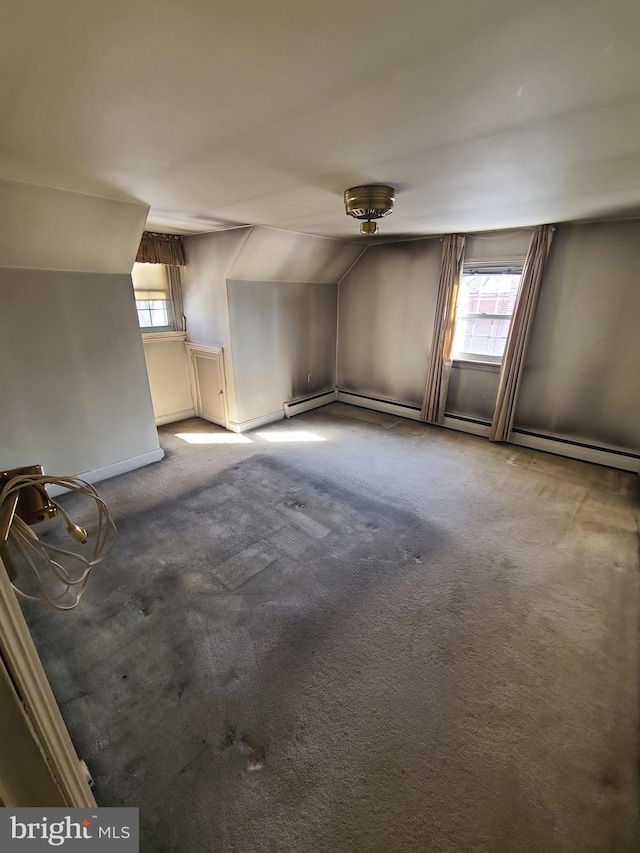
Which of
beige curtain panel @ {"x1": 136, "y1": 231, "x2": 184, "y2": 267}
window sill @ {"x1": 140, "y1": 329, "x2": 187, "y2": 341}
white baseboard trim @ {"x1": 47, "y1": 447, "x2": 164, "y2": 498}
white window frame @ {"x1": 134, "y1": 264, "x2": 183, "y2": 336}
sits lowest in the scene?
white baseboard trim @ {"x1": 47, "y1": 447, "x2": 164, "y2": 498}

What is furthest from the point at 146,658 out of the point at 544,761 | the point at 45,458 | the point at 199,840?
the point at 45,458

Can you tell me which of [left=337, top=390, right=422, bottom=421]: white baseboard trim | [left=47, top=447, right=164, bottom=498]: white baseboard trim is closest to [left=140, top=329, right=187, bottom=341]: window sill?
[left=47, top=447, right=164, bottom=498]: white baseboard trim

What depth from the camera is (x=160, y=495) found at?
3.12m

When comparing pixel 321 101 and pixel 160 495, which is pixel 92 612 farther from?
pixel 321 101

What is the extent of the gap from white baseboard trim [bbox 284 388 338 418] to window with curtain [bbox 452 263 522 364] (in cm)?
196

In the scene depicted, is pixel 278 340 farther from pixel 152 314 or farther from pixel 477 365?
pixel 477 365

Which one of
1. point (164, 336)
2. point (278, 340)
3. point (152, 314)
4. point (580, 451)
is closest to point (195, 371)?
point (164, 336)

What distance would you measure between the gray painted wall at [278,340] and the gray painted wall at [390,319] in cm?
33

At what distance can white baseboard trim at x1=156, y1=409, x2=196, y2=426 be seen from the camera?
4.67m

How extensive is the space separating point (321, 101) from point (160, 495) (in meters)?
2.93

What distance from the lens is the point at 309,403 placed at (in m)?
5.29

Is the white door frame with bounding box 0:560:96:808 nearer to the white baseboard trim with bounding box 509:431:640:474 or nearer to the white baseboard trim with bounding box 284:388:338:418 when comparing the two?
the white baseboard trim with bounding box 284:388:338:418

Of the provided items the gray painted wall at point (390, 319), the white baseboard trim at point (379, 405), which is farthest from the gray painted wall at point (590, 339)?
the white baseboard trim at point (379, 405)

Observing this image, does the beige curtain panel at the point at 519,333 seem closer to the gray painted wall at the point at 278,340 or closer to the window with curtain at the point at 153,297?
the gray painted wall at the point at 278,340
